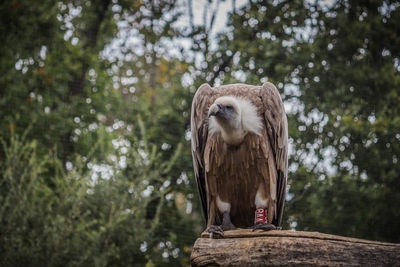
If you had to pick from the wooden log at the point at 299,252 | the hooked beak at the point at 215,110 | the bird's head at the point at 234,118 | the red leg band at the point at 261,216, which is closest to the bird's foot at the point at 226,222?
the red leg band at the point at 261,216

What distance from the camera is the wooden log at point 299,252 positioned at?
2.11m

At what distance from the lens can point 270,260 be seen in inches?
84.6

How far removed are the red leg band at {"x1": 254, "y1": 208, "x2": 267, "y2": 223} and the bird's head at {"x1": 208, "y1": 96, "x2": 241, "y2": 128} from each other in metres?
0.63

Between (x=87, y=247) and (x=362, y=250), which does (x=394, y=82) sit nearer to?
(x=362, y=250)

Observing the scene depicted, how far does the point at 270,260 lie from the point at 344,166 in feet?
10.0

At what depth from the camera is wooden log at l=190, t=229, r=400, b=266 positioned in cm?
211

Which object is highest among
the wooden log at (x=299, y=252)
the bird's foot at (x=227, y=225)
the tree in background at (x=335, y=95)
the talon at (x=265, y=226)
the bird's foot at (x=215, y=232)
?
the tree in background at (x=335, y=95)

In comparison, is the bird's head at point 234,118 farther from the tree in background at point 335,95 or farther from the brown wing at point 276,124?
the tree in background at point 335,95

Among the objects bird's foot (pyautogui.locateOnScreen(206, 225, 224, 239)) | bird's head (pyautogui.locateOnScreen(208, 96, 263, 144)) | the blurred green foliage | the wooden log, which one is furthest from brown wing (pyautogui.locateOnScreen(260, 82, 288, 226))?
the blurred green foliage

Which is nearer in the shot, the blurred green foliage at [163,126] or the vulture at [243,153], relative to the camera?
the vulture at [243,153]

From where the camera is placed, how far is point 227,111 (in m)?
2.84

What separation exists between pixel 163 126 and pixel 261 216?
2955 millimetres

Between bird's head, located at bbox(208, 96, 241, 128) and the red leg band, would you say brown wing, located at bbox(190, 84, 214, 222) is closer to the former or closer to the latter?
bird's head, located at bbox(208, 96, 241, 128)

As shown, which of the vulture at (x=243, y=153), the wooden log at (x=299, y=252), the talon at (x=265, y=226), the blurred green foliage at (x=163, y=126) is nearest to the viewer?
the wooden log at (x=299, y=252)
